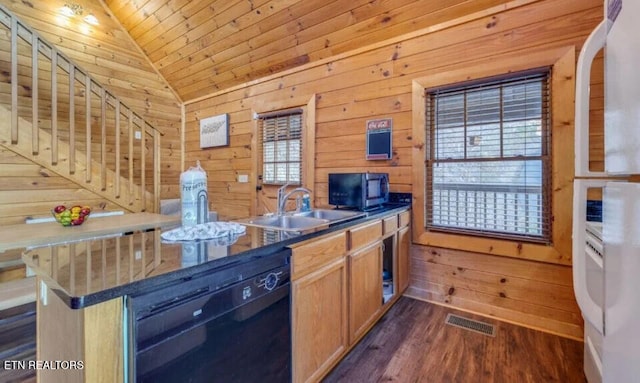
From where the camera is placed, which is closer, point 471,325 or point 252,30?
point 471,325

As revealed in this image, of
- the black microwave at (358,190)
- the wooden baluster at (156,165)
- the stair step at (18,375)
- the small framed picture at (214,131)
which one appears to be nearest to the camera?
the stair step at (18,375)

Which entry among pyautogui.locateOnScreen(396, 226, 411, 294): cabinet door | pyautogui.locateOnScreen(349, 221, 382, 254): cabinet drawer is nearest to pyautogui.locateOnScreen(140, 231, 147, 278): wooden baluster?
pyautogui.locateOnScreen(349, 221, 382, 254): cabinet drawer

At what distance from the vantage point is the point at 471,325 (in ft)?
7.42

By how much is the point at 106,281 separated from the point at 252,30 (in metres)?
3.32

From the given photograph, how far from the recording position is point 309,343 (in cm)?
146

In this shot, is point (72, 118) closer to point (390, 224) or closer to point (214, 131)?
point (214, 131)

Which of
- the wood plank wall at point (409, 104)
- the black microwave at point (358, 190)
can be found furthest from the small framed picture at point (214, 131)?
the black microwave at point (358, 190)

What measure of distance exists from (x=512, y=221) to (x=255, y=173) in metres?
3.05

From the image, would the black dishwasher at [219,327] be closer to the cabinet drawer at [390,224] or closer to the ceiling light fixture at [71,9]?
the cabinet drawer at [390,224]

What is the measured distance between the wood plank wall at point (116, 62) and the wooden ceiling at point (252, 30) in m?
0.21

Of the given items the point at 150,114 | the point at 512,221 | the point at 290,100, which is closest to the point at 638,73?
the point at 512,221

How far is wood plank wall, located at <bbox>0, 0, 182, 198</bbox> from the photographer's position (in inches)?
147

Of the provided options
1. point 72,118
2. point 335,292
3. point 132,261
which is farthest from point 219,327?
point 72,118

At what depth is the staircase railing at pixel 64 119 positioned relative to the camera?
2.72 m
